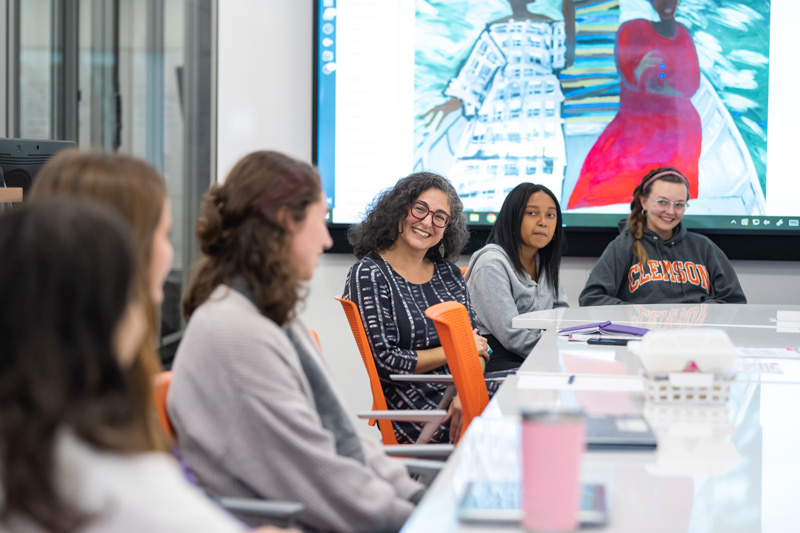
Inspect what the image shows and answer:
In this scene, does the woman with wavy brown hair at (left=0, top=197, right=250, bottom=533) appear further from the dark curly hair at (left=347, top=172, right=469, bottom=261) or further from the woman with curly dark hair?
the dark curly hair at (left=347, top=172, right=469, bottom=261)

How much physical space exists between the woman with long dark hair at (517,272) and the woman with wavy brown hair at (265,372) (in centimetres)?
176

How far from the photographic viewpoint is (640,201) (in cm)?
386

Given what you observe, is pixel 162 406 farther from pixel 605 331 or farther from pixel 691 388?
pixel 605 331

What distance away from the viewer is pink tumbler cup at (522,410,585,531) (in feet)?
2.73

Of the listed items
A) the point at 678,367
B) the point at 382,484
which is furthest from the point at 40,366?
the point at 678,367

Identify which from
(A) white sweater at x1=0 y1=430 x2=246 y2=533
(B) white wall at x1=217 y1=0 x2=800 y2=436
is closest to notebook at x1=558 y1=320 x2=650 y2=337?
(B) white wall at x1=217 y1=0 x2=800 y2=436

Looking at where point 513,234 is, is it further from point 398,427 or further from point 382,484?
point 382,484

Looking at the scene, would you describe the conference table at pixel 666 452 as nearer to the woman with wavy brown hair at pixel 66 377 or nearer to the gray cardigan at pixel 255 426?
the gray cardigan at pixel 255 426

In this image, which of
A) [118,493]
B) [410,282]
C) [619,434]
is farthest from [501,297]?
[118,493]

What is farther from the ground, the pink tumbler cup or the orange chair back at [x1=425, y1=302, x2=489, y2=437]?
the pink tumbler cup

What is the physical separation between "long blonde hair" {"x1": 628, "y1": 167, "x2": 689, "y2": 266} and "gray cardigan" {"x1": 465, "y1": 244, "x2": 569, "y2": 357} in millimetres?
716

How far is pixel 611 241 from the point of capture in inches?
159

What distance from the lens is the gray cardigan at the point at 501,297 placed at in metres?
3.17

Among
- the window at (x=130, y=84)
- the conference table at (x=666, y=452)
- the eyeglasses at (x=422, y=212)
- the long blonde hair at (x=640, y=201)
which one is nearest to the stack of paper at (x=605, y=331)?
the conference table at (x=666, y=452)
